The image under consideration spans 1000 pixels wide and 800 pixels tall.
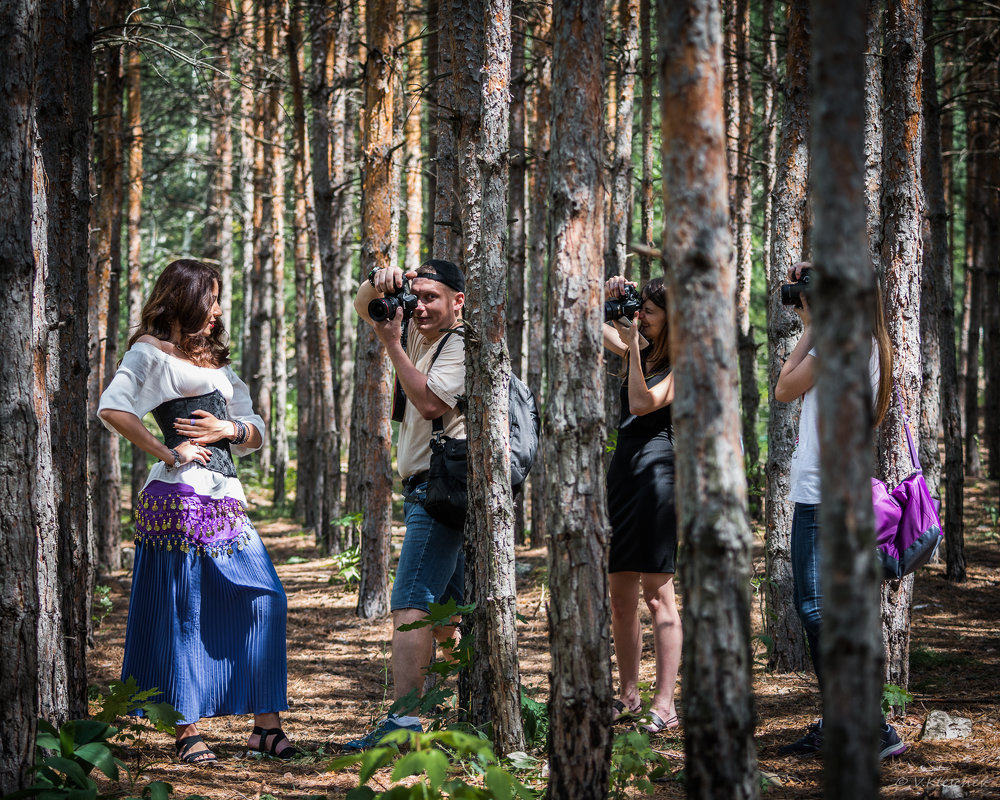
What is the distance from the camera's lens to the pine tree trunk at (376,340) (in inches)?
278

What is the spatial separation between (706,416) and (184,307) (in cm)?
274

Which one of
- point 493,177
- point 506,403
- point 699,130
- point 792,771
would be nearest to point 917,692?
point 792,771

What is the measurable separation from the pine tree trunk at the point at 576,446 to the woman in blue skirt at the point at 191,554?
69.3 inches

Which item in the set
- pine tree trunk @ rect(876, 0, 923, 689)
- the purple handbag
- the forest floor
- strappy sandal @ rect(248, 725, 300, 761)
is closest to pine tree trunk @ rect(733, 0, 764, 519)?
the forest floor

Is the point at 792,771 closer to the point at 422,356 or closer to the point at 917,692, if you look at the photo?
the point at 917,692

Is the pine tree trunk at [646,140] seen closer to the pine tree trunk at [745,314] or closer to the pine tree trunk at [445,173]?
the pine tree trunk at [745,314]

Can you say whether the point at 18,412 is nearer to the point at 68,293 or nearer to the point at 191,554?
the point at 191,554

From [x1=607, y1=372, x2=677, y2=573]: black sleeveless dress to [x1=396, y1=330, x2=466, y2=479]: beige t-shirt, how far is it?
2.80 feet

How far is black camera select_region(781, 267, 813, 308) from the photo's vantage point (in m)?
3.52

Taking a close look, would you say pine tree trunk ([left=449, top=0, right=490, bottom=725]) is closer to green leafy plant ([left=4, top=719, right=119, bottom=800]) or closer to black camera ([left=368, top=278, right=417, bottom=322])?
black camera ([left=368, top=278, right=417, bottom=322])

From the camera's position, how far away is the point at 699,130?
7.06ft

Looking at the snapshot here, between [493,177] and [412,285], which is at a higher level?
[493,177]

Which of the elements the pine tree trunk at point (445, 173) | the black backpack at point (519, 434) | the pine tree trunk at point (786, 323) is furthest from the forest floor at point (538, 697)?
the pine tree trunk at point (445, 173)

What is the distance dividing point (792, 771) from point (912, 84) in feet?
11.2
